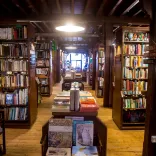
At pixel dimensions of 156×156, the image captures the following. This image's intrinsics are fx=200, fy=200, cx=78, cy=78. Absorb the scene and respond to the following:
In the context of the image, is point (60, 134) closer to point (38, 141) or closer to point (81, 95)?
point (81, 95)

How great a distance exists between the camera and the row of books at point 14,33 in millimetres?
4500

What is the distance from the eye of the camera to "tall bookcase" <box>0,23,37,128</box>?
4531 mm

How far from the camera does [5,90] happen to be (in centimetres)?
479

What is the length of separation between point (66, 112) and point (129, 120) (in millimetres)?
3109

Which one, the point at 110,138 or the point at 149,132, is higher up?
the point at 149,132

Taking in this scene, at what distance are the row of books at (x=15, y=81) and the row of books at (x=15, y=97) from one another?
0.15m

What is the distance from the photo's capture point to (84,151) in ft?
6.55

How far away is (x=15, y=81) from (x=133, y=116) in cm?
297

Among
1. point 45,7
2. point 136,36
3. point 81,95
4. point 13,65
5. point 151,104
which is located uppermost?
point 45,7

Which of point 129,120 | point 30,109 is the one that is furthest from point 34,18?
point 129,120

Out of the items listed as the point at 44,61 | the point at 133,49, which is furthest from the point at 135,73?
the point at 44,61

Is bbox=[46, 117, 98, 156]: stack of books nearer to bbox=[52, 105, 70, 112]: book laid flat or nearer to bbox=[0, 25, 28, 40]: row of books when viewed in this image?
bbox=[52, 105, 70, 112]: book laid flat

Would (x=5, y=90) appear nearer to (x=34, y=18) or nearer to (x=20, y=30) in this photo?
(x=20, y=30)

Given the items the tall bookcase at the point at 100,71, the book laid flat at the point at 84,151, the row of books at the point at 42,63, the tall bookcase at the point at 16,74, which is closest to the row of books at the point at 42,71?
the row of books at the point at 42,63
